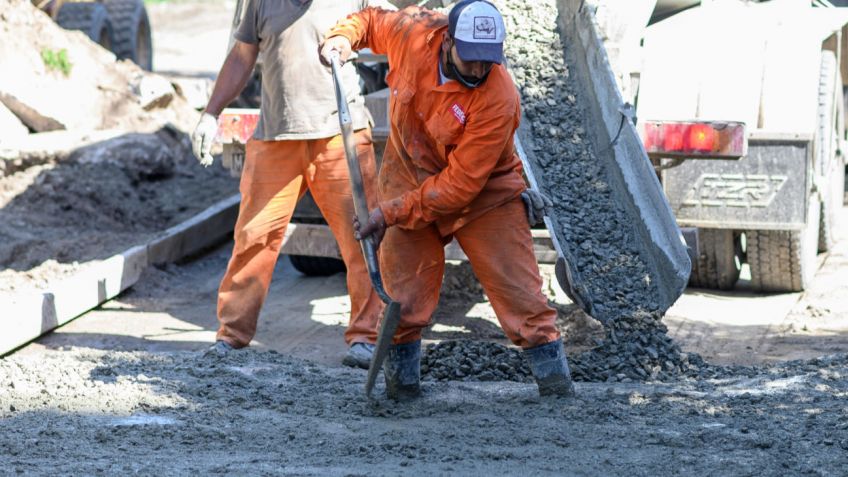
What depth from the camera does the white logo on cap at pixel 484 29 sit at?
4.10 m

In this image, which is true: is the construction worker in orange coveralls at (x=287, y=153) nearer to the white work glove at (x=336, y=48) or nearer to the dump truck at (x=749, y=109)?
the white work glove at (x=336, y=48)

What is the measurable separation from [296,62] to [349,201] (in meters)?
0.72

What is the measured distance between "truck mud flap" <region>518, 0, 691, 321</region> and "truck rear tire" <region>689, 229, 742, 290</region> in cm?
145

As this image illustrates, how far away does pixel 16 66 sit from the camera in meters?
10.1

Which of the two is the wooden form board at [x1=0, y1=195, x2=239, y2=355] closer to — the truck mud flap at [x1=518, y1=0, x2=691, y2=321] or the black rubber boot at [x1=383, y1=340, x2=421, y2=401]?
the black rubber boot at [x1=383, y1=340, x2=421, y2=401]

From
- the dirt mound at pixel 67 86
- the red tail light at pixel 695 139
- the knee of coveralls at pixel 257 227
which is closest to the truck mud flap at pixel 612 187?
the red tail light at pixel 695 139

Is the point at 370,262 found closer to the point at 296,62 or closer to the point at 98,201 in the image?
the point at 296,62

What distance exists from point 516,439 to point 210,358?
5.96 ft

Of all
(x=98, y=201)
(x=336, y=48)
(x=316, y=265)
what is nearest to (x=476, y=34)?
(x=336, y=48)

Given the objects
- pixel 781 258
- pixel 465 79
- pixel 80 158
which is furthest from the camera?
pixel 80 158

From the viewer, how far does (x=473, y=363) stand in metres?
5.37

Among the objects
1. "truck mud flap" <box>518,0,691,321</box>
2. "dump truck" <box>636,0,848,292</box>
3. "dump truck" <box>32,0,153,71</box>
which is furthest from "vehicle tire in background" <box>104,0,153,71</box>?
"truck mud flap" <box>518,0,691,321</box>

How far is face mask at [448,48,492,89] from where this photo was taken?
13.9 feet

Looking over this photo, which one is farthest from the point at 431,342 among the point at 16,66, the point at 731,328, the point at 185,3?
the point at 185,3
